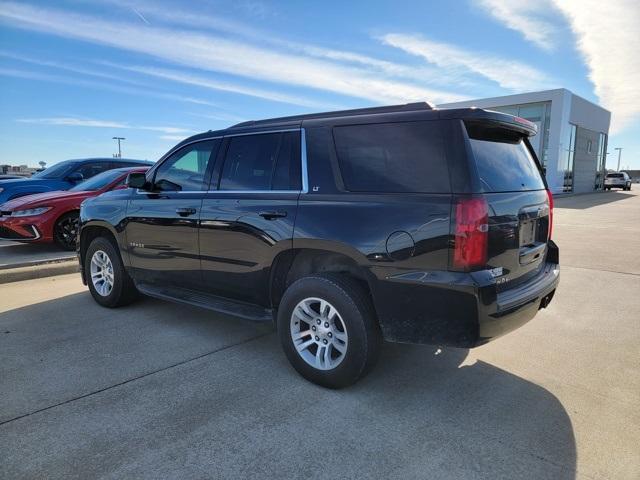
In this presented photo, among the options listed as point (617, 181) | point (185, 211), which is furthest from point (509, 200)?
point (617, 181)

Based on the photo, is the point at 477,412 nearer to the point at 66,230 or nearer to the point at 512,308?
the point at 512,308

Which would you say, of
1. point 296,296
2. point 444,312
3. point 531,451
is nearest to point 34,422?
point 296,296

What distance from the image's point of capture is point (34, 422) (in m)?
2.81

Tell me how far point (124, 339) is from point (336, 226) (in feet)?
7.85

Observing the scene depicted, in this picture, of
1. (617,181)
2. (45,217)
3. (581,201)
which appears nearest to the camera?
(45,217)

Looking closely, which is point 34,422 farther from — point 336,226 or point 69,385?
point 336,226

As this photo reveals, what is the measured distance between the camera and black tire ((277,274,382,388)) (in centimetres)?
303

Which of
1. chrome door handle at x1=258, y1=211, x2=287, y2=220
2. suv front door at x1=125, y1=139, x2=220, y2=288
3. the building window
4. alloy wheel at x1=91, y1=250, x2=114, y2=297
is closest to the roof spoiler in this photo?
chrome door handle at x1=258, y1=211, x2=287, y2=220

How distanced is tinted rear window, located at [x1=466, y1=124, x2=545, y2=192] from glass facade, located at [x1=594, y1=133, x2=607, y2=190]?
3958 centimetres

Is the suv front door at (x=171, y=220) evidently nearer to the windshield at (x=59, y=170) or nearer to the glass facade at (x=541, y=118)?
the windshield at (x=59, y=170)

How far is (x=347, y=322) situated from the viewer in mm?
→ 3062

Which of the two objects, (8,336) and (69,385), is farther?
(8,336)

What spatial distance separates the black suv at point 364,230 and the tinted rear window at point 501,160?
1 centimetres

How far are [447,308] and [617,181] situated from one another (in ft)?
149
